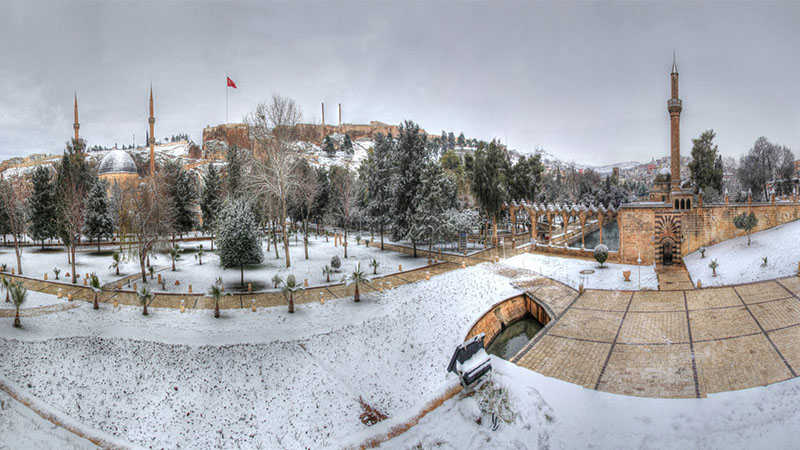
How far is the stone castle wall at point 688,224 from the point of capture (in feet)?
56.1

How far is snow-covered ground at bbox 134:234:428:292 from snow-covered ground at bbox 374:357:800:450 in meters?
10.1

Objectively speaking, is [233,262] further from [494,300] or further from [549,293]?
[549,293]

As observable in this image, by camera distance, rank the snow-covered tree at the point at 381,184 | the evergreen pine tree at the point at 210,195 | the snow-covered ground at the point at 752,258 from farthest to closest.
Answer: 1. the evergreen pine tree at the point at 210,195
2. the snow-covered tree at the point at 381,184
3. the snow-covered ground at the point at 752,258

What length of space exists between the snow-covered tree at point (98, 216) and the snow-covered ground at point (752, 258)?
29.3 m

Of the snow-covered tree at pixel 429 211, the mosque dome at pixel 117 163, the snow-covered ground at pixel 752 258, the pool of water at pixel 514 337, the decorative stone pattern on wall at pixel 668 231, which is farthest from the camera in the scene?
the mosque dome at pixel 117 163

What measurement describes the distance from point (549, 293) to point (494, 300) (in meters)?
2.59

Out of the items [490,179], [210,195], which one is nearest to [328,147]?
[210,195]

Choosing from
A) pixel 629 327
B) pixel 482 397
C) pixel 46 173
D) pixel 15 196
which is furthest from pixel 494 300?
pixel 46 173

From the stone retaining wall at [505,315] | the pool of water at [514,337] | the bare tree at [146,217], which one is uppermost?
the bare tree at [146,217]

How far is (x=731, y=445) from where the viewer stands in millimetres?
4508

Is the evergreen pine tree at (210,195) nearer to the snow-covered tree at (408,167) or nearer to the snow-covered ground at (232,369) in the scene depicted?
the snow-covered tree at (408,167)

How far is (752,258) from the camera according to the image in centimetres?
1361

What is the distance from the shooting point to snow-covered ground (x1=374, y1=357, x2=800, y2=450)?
4699mm

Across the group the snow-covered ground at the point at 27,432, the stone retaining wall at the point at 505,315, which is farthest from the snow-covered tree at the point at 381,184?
the snow-covered ground at the point at 27,432
